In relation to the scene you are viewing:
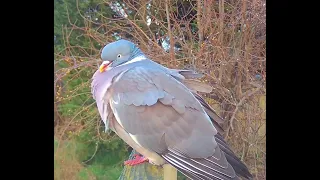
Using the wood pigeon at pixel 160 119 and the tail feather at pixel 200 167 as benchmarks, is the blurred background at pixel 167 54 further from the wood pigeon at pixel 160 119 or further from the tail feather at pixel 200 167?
the tail feather at pixel 200 167

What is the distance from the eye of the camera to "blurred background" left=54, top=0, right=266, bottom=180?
217 cm

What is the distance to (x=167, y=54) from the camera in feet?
7.14

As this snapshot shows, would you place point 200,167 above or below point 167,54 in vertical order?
below

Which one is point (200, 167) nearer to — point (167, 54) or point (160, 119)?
point (160, 119)

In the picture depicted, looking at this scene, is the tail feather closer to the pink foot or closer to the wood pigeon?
the wood pigeon

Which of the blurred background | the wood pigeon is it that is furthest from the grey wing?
the blurred background

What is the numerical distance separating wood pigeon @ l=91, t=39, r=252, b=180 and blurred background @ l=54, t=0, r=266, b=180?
341 mm

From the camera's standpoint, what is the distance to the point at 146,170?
6.04 ft

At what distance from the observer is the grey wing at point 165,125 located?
1.71 meters

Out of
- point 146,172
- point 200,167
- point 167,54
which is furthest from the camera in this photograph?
point 167,54

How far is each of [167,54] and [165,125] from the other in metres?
0.54

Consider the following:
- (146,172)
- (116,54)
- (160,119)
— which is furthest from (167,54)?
(146,172)

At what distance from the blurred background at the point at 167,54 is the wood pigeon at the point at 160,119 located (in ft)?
1.12

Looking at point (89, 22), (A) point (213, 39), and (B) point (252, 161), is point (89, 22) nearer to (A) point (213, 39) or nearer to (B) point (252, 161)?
(A) point (213, 39)
